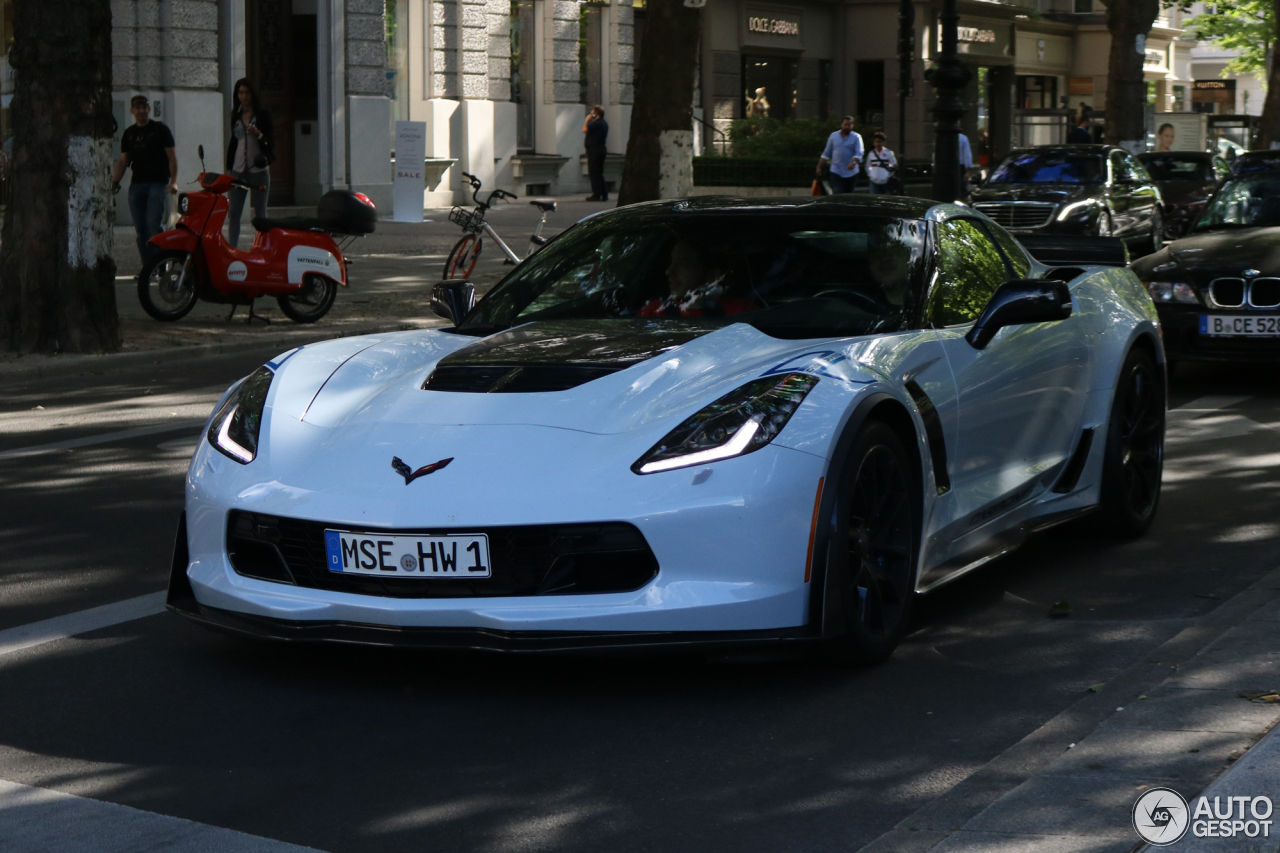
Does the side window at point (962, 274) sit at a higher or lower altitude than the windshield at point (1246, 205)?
lower

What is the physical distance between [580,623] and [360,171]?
25839 mm

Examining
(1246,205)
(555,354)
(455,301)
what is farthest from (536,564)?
(1246,205)

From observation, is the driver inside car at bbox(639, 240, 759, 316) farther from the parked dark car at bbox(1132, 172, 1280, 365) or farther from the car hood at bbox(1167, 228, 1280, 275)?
the car hood at bbox(1167, 228, 1280, 275)

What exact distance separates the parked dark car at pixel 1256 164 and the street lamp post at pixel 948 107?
3.91 metres

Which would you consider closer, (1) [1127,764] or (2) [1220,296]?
(1) [1127,764]

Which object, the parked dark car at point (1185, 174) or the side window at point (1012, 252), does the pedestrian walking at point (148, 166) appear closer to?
the side window at point (1012, 252)

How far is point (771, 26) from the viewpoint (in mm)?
43688

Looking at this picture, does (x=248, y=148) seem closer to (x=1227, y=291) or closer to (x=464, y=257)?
(x=464, y=257)

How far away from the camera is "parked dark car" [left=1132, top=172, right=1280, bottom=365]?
35.7 feet

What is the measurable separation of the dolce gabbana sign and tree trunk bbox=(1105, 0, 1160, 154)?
1223 cm

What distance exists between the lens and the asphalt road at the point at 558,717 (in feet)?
12.7

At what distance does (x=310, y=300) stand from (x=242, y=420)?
10389 millimetres

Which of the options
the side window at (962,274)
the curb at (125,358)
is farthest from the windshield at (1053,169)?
the side window at (962,274)

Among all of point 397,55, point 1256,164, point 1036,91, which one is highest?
point 1036,91
